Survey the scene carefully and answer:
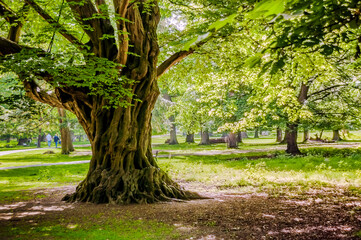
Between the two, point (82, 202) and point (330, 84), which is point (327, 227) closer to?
point (82, 202)

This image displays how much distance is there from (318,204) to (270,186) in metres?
2.84

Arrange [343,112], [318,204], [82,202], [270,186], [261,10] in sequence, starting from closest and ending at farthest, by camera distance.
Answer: [261,10] → [318,204] → [82,202] → [270,186] → [343,112]

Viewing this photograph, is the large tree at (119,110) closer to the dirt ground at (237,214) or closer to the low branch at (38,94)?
the low branch at (38,94)

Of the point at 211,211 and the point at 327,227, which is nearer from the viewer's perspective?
the point at 327,227

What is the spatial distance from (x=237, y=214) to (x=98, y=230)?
3.01m

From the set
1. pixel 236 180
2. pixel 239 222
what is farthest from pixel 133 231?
pixel 236 180

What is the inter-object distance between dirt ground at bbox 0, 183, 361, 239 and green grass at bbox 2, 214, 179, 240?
1.04ft

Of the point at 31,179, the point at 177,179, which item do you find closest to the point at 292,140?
the point at 177,179

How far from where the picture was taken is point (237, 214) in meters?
6.47

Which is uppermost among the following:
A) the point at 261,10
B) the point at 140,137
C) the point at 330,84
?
the point at 330,84

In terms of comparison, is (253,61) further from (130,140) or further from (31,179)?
(31,179)

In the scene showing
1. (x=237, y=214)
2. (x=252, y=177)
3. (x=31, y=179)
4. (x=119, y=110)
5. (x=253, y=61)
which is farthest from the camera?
(x=31, y=179)

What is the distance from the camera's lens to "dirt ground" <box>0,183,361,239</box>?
5074 mm

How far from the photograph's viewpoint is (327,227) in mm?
5184
